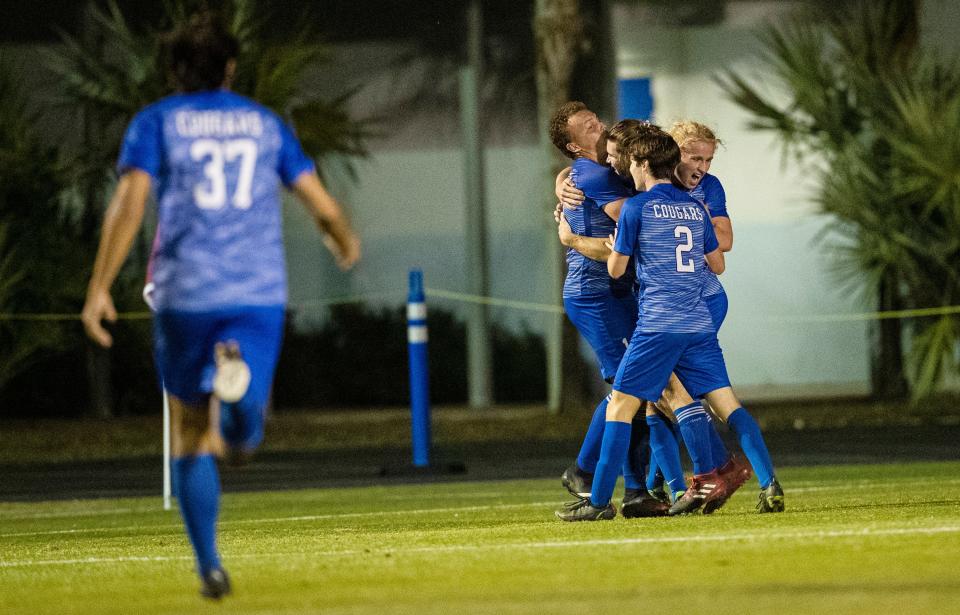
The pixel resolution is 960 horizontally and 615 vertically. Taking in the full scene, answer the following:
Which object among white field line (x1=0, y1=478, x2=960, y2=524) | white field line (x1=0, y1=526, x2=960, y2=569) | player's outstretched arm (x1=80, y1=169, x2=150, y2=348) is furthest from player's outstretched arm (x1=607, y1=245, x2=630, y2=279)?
white field line (x1=0, y1=478, x2=960, y2=524)

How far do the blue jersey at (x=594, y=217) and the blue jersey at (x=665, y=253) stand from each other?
2.13 feet

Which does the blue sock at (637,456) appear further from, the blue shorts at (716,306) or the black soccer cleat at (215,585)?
the black soccer cleat at (215,585)

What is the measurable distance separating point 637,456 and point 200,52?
4.07 meters

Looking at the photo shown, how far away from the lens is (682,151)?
944cm

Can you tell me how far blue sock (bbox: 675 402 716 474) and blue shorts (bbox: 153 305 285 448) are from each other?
3.45 meters

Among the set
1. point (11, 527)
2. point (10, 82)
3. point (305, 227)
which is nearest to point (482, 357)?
point (305, 227)

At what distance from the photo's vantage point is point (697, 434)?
30.1 ft

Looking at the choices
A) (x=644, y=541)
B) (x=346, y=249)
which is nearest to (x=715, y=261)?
(x=644, y=541)

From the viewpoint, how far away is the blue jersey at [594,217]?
9281 mm

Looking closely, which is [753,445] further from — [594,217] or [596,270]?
[594,217]

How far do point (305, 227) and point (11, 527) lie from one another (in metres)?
10.2

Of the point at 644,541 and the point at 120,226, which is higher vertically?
the point at 120,226

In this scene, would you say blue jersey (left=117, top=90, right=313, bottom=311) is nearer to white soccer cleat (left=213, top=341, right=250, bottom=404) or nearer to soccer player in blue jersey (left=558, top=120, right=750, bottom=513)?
white soccer cleat (left=213, top=341, right=250, bottom=404)

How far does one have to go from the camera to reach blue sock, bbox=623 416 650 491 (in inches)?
367
